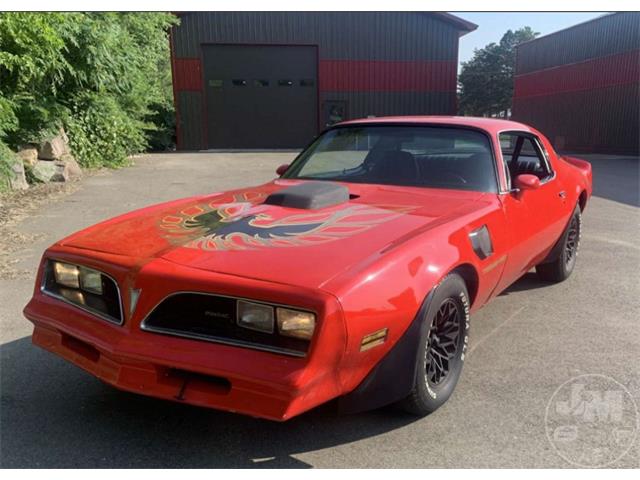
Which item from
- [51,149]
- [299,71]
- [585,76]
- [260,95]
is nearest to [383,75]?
[299,71]

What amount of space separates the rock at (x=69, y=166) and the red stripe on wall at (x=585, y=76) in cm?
1928

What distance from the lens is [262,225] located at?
105 inches

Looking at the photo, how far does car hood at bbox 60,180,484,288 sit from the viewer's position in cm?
215

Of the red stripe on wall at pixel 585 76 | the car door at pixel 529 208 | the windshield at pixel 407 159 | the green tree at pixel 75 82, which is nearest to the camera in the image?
the car door at pixel 529 208

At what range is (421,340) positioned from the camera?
226 centimetres

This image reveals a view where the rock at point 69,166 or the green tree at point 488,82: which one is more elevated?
the green tree at point 488,82

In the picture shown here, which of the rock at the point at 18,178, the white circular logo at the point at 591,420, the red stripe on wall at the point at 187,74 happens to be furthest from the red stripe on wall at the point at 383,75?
the white circular logo at the point at 591,420

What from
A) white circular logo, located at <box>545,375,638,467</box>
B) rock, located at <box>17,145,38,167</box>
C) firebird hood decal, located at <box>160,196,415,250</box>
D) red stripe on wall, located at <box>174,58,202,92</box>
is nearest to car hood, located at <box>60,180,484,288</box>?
firebird hood decal, located at <box>160,196,415,250</box>

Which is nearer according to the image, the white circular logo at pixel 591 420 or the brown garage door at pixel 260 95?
the white circular logo at pixel 591 420

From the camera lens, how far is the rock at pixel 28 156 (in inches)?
404

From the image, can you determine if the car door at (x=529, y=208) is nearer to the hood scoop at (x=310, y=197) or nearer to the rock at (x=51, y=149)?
the hood scoop at (x=310, y=197)

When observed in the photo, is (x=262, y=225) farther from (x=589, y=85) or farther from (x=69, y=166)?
(x=589, y=85)

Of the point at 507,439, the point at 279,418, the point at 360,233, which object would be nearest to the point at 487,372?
the point at 507,439

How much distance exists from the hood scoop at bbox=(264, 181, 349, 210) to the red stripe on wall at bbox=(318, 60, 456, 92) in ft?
68.9
